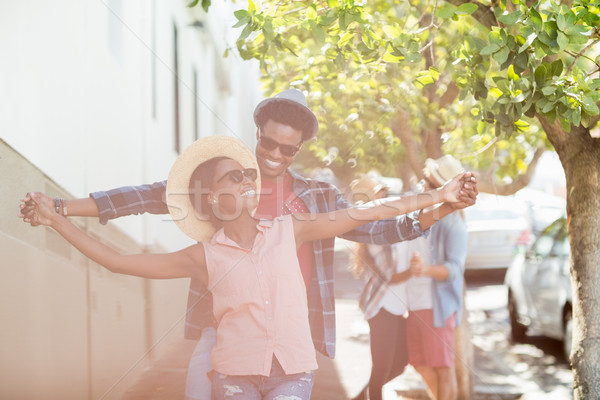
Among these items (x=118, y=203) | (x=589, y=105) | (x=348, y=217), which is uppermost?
(x=589, y=105)

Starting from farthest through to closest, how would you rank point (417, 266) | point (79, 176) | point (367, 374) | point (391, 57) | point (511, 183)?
point (511, 183) → point (367, 374) → point (417, 266) → point (79, 176) → point (391, 57)

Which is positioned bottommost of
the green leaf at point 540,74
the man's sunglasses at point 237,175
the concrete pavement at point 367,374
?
the concrete pavement at point 367,374

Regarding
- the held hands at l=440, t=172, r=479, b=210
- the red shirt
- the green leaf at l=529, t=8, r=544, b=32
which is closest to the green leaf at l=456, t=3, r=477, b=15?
the green leaf at l=529, t=8, r=544, b=32

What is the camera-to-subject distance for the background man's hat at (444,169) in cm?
459

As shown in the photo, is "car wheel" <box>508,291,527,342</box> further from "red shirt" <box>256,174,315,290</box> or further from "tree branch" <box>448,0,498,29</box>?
"red shirt" <box>256,174,315,290</box>

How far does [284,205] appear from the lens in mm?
3584

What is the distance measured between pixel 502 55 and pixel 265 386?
1.83 metres

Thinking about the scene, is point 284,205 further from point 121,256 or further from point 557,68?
point 557,68

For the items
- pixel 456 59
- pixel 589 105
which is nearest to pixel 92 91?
pixel 456 59

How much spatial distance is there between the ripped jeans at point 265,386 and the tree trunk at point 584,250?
1.60m

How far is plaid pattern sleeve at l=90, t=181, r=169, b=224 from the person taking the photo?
11.4 ft

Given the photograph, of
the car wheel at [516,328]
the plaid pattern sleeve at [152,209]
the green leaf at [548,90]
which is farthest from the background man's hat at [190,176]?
the car wheel at [516,328]

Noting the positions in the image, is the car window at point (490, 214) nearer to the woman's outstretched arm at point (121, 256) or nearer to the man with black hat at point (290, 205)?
the man with black hat at point (290, 205)

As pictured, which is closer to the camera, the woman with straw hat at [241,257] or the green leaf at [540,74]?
the woman with straw hat at [241,257]
